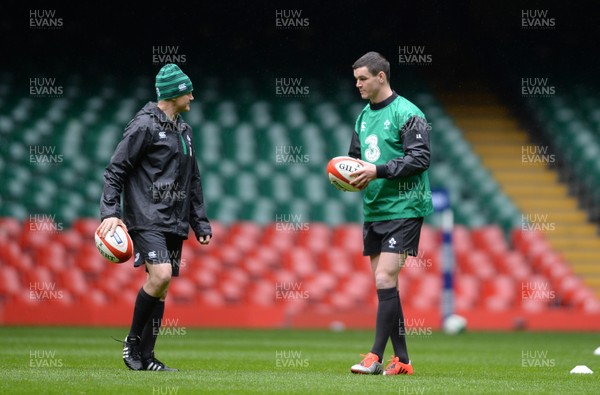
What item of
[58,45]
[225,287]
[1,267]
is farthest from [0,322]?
[58,45]

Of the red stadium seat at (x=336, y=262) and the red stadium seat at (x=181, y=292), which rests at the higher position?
the red stadium seat at (x=336, y=262)

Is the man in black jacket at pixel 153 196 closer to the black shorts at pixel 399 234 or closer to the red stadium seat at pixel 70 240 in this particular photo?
the black shorts at pixel 399 234

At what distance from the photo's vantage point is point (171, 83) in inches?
297

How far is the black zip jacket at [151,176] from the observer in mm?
7375

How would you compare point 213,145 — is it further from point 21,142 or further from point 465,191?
point 465,191

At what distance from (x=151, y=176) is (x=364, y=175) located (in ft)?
4.73

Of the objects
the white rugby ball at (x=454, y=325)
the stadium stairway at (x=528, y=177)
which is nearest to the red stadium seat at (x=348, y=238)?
the white rugby ball at (x=454, y=325)

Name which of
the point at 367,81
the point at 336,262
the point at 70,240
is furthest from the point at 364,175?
the point at 336,262

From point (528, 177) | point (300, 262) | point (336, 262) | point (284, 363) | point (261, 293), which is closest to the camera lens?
point (284, 363)

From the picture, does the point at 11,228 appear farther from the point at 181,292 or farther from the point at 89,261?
the point at 181,292

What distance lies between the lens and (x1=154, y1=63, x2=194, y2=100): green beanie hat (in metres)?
7.52

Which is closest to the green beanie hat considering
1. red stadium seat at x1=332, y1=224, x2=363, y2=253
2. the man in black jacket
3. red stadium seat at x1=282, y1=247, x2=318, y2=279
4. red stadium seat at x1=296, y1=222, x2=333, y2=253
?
the man in black jacket

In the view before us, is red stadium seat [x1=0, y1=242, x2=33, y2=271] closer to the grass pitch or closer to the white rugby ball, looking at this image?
the grass pitch

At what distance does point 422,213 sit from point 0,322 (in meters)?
9.74
